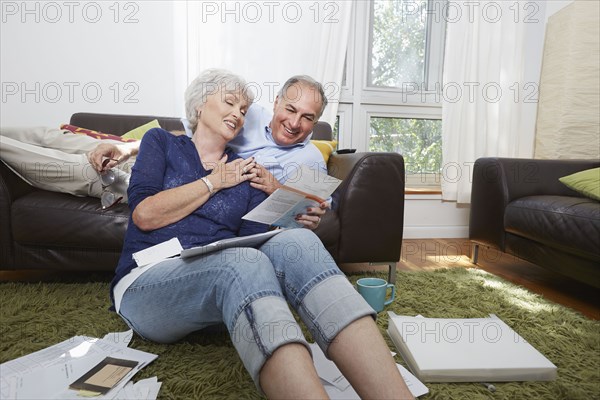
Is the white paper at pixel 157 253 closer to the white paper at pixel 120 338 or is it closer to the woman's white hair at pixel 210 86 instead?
the white paper at pixel 120 338

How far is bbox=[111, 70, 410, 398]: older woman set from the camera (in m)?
0.68

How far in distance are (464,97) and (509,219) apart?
3.52ft

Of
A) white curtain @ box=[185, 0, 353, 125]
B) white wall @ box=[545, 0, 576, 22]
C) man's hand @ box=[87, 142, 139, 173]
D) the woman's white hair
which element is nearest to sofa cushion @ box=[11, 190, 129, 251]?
man's hand @ box=[87, 142, 139, 173]

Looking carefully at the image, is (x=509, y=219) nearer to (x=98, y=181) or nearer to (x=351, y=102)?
(x=351, y=102)

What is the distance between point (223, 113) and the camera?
3.60ft

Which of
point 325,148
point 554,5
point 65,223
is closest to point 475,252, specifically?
point 325,148

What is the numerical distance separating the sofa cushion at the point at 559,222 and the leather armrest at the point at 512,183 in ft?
0.25

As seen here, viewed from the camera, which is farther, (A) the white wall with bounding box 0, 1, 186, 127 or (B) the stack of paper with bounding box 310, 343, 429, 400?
(A) the white wall with bounding box 0, 1, 186, 127

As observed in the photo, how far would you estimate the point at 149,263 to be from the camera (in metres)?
0.93

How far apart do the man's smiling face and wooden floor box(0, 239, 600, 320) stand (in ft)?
2.84

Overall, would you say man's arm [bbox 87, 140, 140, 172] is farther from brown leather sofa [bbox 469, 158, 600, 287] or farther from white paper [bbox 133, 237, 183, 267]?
brown leather sofa [bbox 469, 158, 600, 287]

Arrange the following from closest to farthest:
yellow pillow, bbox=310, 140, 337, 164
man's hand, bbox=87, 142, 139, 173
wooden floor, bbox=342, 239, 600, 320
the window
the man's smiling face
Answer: the man's smiling face, man's hand, bbox=87, 142, 139, 173, wooden floor, bbox=342, 239, 600, 320, yellow pillow, bbox=310, 140, 337, 164, the window

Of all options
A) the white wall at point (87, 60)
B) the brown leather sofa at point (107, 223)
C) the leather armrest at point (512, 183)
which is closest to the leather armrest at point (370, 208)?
the brown leather sofa at point (107, 223)

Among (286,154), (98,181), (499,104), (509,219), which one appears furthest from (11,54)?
(499,104)
